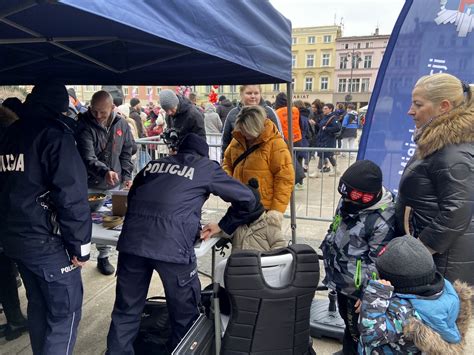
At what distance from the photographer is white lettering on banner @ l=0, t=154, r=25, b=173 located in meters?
1.96

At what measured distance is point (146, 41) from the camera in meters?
2.51

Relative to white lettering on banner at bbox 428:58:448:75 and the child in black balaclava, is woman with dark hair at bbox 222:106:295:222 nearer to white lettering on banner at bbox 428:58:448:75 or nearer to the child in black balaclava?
the child in black balaclava

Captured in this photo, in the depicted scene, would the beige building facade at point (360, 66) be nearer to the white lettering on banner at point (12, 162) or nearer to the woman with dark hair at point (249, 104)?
the woman with dark hair at point (249, 104)

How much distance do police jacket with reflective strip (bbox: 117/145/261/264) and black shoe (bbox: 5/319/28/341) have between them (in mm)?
1423

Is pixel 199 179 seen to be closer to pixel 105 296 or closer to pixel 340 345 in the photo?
pixel 340 345

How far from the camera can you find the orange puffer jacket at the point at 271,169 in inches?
116

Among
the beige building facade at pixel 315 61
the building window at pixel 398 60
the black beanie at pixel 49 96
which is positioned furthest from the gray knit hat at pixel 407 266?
the beige building facade at pixel 315 61

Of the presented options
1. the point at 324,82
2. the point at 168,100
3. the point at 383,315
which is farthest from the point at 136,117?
the point at 324,82

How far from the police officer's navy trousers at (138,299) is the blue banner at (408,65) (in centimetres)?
208

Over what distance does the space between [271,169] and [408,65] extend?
4.79ft

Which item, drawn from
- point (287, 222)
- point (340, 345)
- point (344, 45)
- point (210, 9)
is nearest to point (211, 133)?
point (287, 222)

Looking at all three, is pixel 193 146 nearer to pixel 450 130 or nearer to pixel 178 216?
pixel 178 216

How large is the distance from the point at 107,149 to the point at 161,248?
2.05m

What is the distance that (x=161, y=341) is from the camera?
7.95 feet
